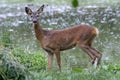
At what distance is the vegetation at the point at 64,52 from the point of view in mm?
6490

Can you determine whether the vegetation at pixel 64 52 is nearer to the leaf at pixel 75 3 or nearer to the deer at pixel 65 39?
the leaf at pixel 75 3

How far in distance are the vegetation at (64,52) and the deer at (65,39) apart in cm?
38

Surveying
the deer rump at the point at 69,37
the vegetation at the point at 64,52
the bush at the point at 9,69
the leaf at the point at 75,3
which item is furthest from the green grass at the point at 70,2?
the bush at the point at 9,69

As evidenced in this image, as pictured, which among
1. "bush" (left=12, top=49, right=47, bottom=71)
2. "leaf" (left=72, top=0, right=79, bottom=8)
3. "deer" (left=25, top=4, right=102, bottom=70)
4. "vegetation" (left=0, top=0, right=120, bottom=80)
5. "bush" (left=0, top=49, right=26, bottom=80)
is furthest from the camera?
"leaf" (left=72, top=0, right=79, bottom=8)

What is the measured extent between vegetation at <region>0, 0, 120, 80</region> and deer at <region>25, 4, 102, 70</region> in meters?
0.38

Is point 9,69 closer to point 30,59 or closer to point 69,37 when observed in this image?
point 69,37

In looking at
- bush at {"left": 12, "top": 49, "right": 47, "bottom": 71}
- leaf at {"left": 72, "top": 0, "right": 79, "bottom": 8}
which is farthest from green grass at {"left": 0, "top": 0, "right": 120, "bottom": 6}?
bush at {"left": 12, "top": 49, "right": 47, "bottom": 71}

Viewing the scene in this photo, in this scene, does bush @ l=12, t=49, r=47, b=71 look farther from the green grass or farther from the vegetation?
the green grass

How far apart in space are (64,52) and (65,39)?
10.4 ft

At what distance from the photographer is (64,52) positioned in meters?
13.6

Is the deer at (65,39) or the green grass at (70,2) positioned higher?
the deer at (65,39)

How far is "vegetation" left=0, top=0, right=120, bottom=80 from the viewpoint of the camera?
6.49m

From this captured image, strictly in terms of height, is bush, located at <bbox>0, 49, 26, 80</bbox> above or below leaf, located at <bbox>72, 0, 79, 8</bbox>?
above

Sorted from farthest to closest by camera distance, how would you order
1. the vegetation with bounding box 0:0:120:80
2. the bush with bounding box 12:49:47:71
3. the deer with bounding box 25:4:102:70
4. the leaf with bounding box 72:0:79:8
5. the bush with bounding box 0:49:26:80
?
the leaf with bounding box 72:0:79:8 → the bush with bounding box 12:49:47:71 → the deer with bounding box 25:4:102:70 → the vegetation with bounding box 0:0:120:80 → the bush with bounding box 0:49:26:80
